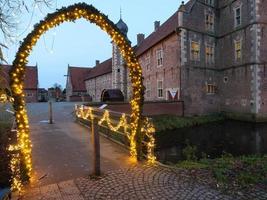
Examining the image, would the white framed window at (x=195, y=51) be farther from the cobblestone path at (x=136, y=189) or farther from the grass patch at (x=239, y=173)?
the cobblestone path at (x=136, y=189)

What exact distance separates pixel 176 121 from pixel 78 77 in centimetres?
4350

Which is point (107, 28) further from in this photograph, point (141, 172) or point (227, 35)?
point (227, 35)

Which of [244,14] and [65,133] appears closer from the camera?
[65,133]

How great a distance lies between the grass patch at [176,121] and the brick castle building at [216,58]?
98 centimetres

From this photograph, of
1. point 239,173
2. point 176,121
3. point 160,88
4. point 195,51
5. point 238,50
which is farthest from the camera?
point 160,88

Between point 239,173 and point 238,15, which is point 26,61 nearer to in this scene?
point 239,173

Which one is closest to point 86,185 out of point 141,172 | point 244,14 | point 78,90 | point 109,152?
point 141,172

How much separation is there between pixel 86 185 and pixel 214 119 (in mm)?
21868

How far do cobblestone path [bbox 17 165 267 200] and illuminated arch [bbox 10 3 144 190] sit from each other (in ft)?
2.58

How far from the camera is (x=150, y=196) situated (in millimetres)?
5309

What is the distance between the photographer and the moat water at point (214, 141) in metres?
13.5

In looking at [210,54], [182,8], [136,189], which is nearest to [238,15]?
[210,54]

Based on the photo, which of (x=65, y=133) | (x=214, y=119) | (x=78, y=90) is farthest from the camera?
(x=78, y=90)

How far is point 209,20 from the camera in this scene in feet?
91.4
